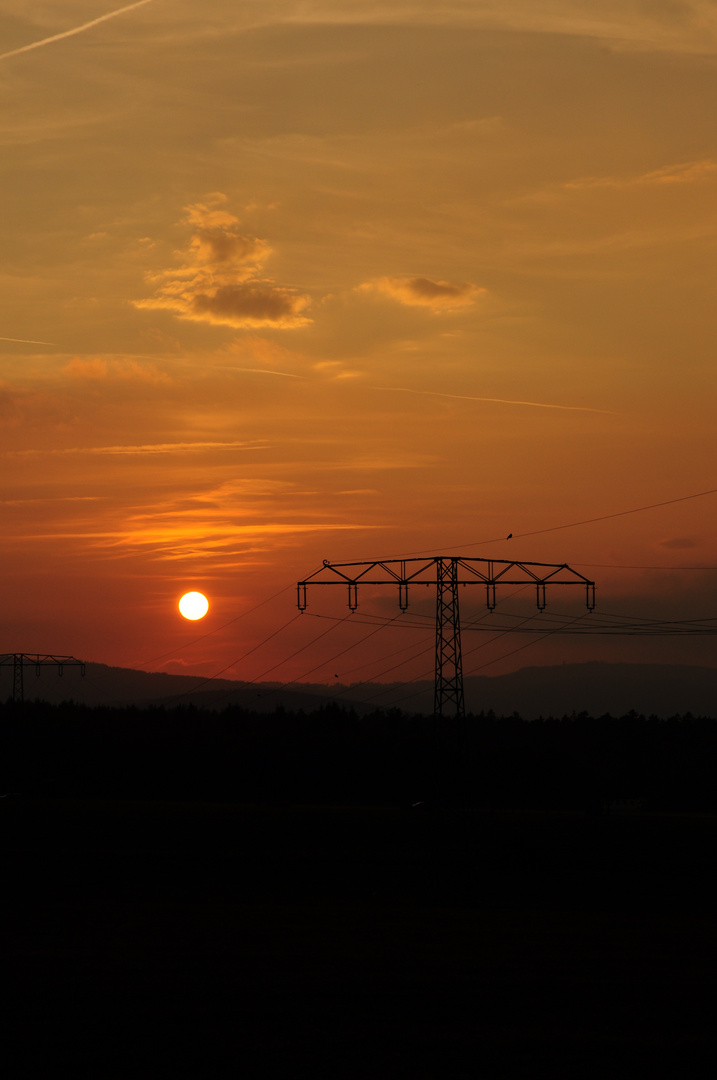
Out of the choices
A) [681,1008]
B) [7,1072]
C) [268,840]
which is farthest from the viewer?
[268,840]

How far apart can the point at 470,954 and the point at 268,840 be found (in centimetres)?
8007

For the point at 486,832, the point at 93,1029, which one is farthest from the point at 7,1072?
the point at 486,832

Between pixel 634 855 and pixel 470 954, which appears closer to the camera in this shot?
pixel 470 954

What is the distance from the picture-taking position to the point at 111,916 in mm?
46344

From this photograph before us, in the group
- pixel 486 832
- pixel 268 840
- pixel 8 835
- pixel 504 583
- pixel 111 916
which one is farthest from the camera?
pixel 486 832

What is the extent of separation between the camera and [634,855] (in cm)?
10712

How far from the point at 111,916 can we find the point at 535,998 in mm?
24703

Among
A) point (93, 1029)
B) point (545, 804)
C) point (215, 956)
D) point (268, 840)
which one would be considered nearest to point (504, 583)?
point (215, 956)

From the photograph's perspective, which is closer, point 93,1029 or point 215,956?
point 93,1029

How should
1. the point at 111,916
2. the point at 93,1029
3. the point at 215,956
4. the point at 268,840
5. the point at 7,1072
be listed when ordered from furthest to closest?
the point at 268,840, the point at 111,916, the point at 215,956, the point at 93,1029, the point at 7,1072

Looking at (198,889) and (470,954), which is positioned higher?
(470,954)

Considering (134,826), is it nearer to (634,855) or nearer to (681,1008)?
(634,855)

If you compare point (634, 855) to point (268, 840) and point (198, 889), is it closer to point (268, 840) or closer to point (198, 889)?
point (268, 840)

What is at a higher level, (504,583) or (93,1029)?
(504,583)
